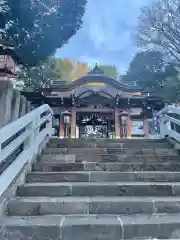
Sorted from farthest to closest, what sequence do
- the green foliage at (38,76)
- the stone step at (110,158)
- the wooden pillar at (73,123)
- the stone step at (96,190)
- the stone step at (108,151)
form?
the green foliage at (38,76)
the wooden pillar at (73,123)
the stone step at (108,151)
the stone step at (110,158)
the stone step at (96,190)

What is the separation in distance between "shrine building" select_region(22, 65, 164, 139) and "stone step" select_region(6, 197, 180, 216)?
357 inches

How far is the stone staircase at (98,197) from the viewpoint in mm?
1936

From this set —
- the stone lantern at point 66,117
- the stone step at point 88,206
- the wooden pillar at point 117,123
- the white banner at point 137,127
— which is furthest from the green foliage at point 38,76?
the stone step at point 88,206

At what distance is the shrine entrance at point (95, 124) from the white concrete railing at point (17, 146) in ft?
31.3

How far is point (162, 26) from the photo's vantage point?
535 inches

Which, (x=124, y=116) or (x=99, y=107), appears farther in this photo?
(x=99, y=107)

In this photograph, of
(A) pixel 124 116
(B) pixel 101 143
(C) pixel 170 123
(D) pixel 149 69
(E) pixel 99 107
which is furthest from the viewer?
(D) pixel 149 69

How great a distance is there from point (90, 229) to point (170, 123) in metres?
3.92

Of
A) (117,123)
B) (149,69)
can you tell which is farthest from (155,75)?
(117,123)

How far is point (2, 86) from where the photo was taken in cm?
440

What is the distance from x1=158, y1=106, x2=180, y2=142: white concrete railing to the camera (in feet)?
14.5

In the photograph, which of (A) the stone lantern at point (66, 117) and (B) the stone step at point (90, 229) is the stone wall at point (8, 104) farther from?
(A) the stone lantern at point (66, 117)

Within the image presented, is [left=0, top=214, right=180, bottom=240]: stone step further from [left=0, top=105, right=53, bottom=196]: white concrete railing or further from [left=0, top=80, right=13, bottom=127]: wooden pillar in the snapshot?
[left=0, top=80, right=13, bottom=127]: wooden pillar

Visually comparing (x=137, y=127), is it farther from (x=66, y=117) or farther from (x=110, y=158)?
(x=110, y=158)
